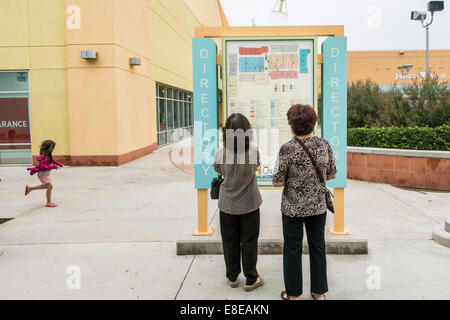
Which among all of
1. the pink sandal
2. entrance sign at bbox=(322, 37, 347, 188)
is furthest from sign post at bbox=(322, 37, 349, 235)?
the pink sandal

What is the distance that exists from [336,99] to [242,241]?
215 cm

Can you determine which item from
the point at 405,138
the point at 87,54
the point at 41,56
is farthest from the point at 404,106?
the point at 41,56

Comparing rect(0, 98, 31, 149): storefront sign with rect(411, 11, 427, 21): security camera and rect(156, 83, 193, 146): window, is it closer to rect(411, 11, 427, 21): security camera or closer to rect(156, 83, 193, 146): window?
rect(156, 83, 193, 146): window

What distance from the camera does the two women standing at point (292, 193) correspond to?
3398 millimetres

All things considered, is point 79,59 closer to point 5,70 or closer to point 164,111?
point 5,70

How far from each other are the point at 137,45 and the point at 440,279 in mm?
13521

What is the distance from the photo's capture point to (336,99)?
4855 mm

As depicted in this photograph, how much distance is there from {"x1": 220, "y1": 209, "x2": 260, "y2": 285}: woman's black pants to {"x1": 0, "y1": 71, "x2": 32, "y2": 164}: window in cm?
1145

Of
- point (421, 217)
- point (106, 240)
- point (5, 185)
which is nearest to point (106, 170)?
point (5, 185)

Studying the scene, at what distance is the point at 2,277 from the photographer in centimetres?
416

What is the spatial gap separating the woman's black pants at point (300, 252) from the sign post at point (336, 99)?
1.51 m

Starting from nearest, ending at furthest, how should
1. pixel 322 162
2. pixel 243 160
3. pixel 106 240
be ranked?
pixel 322 162 → pixel 243 160 → pixel 106 240

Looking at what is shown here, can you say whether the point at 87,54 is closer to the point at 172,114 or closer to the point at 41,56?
the point at 41,56

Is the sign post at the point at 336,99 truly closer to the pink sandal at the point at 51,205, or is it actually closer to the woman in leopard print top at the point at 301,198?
the woman in leopard print top at the point at 301,198
